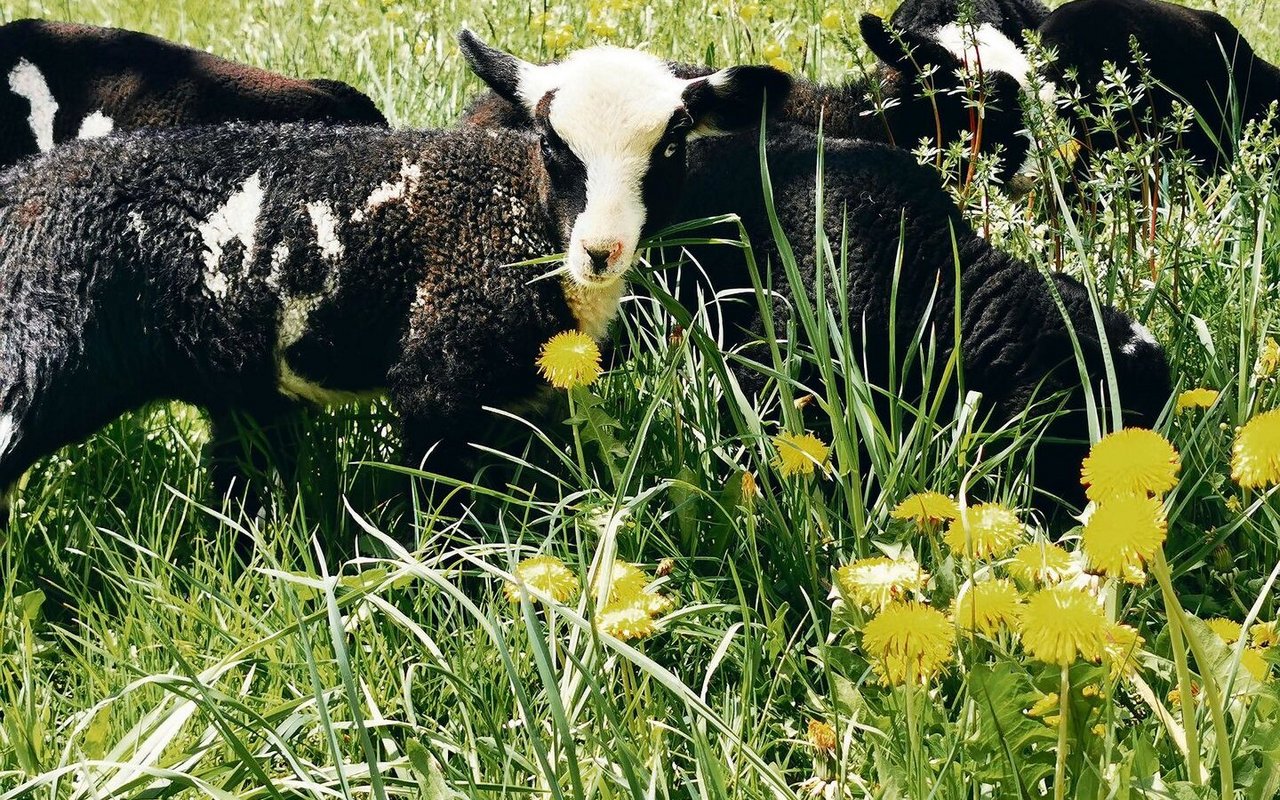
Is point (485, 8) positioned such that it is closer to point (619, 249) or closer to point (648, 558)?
point (619, 249)

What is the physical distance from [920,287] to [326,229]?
1.54 metres

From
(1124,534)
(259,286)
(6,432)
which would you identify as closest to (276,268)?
(259,286)

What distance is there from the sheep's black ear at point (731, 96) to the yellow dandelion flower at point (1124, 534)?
207cm

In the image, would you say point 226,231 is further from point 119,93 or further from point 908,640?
point 908,640

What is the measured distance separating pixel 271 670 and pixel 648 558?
78cm

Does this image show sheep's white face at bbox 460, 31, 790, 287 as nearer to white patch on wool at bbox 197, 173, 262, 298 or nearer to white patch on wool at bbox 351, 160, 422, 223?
white patch on wool at bbox 351, 160, 422, 223

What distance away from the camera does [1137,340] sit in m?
3.43

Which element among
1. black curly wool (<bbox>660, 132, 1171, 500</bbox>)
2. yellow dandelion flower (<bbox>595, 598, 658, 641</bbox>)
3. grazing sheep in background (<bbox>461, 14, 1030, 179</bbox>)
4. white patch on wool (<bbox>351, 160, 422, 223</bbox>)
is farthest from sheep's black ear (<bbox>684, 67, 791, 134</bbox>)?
yellow dandelion flower (<bbox>595, 598, 658, 641</bbox>)

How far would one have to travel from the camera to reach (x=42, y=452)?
309cm

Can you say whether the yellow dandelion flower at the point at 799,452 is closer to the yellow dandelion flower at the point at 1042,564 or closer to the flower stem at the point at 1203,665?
the yellow dandelion flower at the point at 1042,564

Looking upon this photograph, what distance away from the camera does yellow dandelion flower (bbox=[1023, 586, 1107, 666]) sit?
1438 mm

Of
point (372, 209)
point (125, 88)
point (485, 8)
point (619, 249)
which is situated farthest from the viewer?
point (485, 8)

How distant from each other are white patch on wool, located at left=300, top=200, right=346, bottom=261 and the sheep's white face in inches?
19.6

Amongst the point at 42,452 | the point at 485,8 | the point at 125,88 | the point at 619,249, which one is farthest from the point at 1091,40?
the point at 42,452
